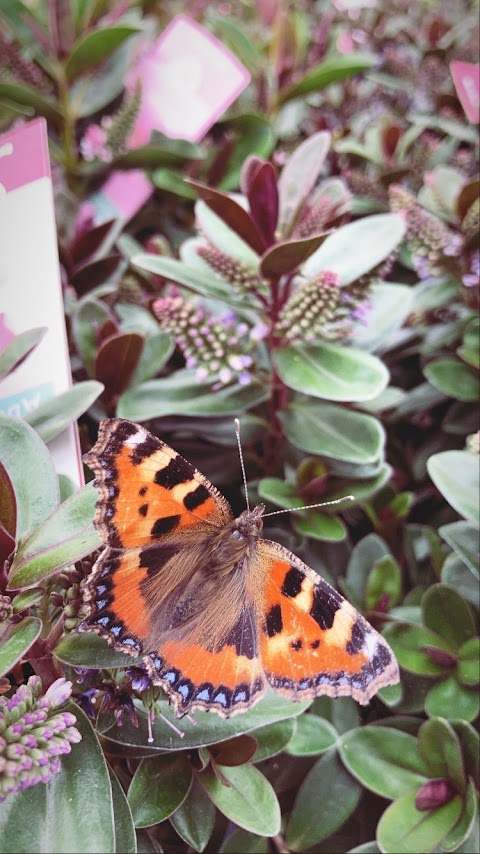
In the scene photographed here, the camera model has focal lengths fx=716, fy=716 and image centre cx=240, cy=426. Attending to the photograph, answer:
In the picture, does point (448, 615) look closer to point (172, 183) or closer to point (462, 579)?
point (462, 579)

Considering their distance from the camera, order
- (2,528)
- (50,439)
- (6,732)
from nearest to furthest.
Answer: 1. (6,732)
2. (2,528)
3. (50,439)

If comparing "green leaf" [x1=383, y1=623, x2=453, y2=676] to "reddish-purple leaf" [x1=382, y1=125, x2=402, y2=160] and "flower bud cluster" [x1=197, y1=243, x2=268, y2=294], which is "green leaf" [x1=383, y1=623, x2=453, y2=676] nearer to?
"flower bud cluster" [x1=197, y1=243, x2=268, y2=294]

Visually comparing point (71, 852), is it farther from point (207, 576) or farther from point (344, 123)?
point (344, 123)

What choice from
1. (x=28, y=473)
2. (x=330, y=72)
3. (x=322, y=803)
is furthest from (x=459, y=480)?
(x=330, y=72)

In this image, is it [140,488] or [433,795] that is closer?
[140,488]

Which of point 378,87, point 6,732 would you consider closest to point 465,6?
point 378,87

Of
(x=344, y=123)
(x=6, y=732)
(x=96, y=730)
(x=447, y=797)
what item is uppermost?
(x=344, y=123)
